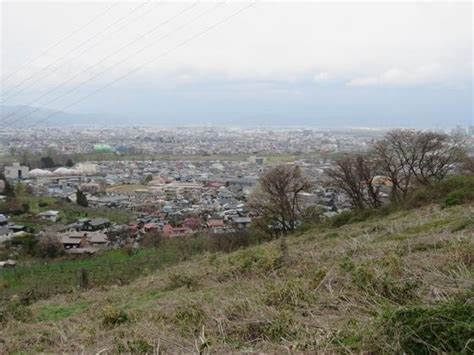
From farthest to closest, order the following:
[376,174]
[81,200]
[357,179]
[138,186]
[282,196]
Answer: [138,186]
[81,200]
[357,179]
[376,174]
[282,196]

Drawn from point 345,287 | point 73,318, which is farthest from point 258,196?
point 345,287

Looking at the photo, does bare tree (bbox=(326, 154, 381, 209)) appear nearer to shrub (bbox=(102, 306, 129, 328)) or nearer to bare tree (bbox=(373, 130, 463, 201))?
bare tree (bbox=(373, 130, 463, 201))

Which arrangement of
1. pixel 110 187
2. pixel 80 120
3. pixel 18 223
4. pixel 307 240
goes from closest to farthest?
pixel 307 240
pixel 18 223
pixel 110 187
pixel 80 120

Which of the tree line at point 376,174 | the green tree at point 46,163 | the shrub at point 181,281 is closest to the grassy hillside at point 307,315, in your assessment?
the shrub at point 181,281

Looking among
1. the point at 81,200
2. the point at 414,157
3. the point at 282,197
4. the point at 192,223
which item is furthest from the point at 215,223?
the point at 81,200

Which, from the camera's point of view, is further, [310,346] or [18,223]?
[18,223]

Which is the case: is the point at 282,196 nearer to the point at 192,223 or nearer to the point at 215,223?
the point at 215,223

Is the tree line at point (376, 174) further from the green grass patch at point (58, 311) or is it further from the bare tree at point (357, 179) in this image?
the green grass patch at point (58, 311)

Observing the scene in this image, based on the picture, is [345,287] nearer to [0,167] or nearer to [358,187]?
[358,187]
